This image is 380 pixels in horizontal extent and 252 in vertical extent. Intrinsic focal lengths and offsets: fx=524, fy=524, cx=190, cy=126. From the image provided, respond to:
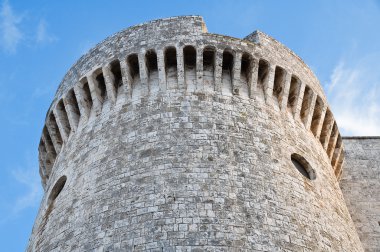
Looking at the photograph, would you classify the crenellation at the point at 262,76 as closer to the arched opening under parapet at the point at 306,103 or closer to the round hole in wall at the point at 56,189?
the arched opening under parapet at the point at 306,103

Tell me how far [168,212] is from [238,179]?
1367 mm

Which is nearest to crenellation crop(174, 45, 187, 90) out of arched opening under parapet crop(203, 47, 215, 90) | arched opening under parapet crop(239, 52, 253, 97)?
arched opening under parapet crop(203, 47, 215, 90)

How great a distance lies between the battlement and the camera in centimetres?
1041

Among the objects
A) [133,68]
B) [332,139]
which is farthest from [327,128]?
[133,68]

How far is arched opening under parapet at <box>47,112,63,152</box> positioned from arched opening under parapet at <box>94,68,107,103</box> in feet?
4.95

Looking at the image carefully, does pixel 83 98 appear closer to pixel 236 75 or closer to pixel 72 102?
pixel 72 102

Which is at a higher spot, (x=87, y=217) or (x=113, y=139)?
(x=113, y=139)

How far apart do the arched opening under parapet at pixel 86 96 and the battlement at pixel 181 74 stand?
0.02 m

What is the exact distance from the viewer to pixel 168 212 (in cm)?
795

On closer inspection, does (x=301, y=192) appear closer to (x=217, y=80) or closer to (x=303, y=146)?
(x=303, y=146)

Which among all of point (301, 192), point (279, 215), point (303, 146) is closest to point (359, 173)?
point (303, 146)

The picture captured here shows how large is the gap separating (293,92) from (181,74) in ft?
8.63

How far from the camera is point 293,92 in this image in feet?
37.1

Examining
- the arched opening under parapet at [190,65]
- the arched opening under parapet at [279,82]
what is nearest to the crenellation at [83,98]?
the arched opening under parapet at [190,65]
